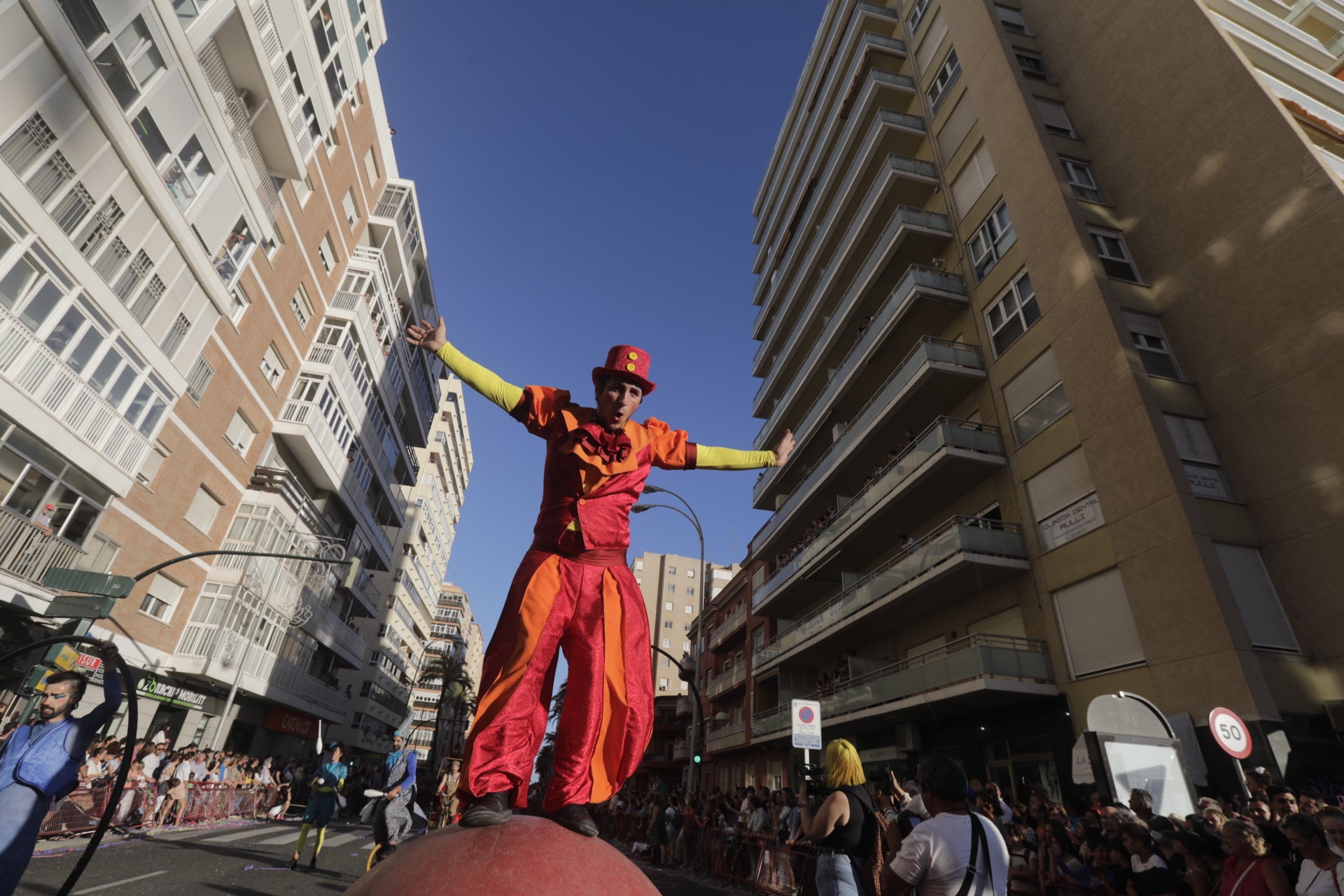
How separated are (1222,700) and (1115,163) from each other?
45.3 feet

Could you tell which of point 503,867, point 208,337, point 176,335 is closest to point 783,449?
point 503,867

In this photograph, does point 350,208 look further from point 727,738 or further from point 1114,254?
point 727,738

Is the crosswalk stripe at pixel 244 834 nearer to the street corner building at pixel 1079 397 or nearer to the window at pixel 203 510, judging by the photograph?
the window at pixel 203 510

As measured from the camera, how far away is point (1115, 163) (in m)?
18.1

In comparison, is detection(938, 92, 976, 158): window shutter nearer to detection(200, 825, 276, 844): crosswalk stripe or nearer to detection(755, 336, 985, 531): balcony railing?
detection(755, 336, 985, 531): balcony railing

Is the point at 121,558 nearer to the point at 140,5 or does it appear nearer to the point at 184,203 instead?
the point at 184,203

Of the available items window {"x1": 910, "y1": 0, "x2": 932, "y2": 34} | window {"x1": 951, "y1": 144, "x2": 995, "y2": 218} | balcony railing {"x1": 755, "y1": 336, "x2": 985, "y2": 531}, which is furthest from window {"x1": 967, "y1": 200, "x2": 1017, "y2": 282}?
window {"x1": 910, "y1": 0, "x2": 932, "y2": 34}

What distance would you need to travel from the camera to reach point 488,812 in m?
2.36

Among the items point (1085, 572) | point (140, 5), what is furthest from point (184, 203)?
point (1085, 572)

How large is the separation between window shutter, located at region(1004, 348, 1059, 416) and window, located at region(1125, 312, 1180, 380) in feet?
5.39

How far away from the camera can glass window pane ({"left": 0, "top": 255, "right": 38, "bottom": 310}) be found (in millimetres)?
12977

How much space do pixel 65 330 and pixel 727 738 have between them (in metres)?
30.0

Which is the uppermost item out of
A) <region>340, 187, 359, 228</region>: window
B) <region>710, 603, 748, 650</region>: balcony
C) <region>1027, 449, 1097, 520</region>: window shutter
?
<region>340, 187, 359, 228</region>: window

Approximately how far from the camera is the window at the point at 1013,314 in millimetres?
17422
